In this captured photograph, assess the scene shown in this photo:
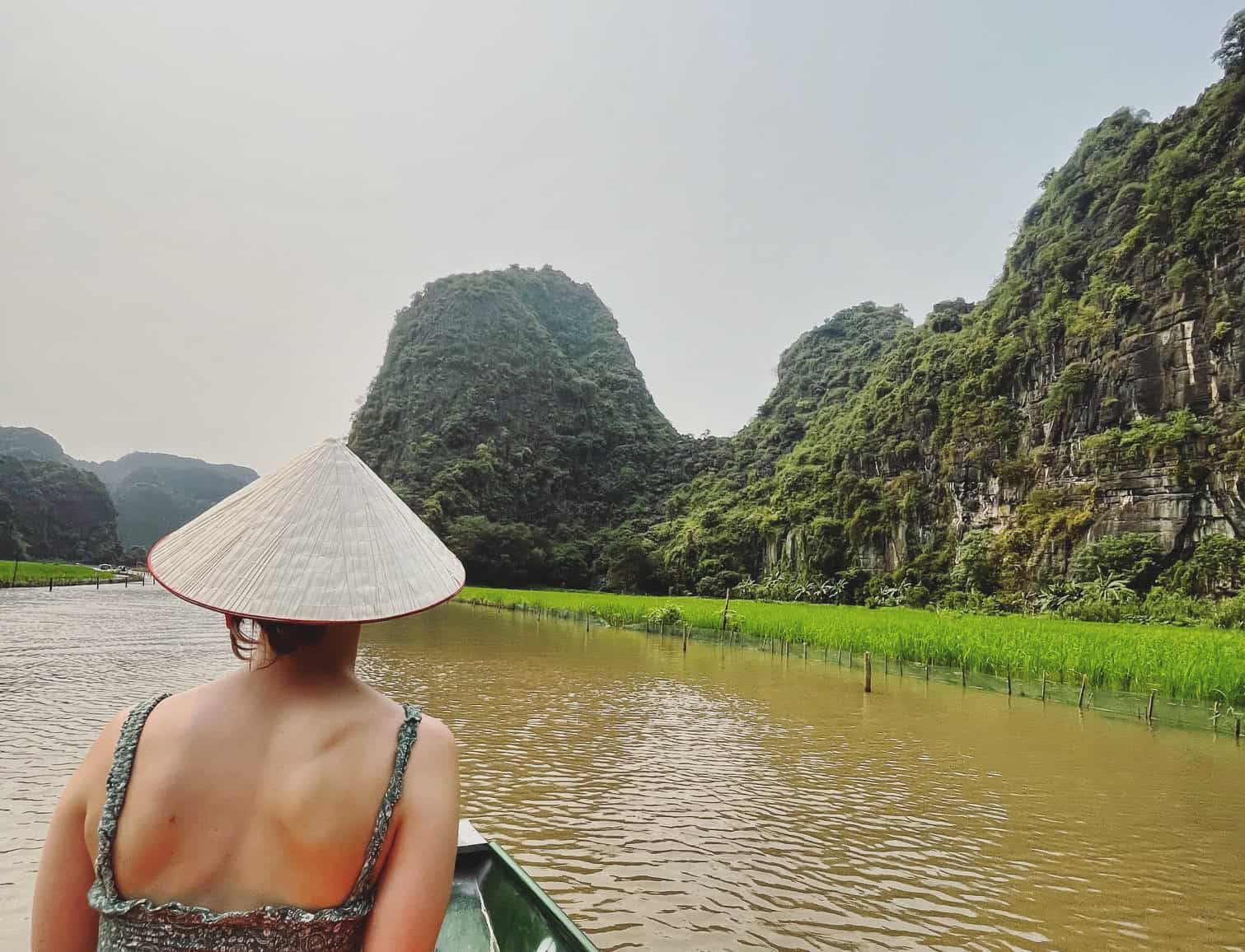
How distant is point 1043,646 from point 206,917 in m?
14.0

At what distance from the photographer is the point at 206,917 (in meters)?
0.97

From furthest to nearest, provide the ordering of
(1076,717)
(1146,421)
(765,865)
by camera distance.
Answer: (1146,421) < (1076,717) < (765,865)

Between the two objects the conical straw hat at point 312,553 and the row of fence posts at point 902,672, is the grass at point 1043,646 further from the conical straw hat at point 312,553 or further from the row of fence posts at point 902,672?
the conical straw hat at point 312,553

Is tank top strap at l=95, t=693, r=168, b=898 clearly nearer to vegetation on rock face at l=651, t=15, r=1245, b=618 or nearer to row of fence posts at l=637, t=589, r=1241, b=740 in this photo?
row of fence posts at l=637, t=589, r=1241, b=740

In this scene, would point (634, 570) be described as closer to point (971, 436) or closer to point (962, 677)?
point (971, 436)

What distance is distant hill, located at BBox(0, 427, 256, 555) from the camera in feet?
362

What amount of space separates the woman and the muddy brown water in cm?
337

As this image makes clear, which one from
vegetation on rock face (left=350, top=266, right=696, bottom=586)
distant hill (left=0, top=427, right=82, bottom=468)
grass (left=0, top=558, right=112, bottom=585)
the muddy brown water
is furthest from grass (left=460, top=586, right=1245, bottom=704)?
distant hill (left=0, top=427, right=82, bottom=468)

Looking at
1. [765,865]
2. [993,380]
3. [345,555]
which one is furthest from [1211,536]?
[345,555]

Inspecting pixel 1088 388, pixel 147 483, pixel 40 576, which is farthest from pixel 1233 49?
pixel 147 483

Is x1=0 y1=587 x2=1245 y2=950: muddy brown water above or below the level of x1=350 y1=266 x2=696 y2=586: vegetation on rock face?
below

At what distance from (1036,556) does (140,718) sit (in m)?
30.8

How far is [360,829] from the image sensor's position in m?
0.98

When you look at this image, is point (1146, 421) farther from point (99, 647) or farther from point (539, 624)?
point (99, 647)
